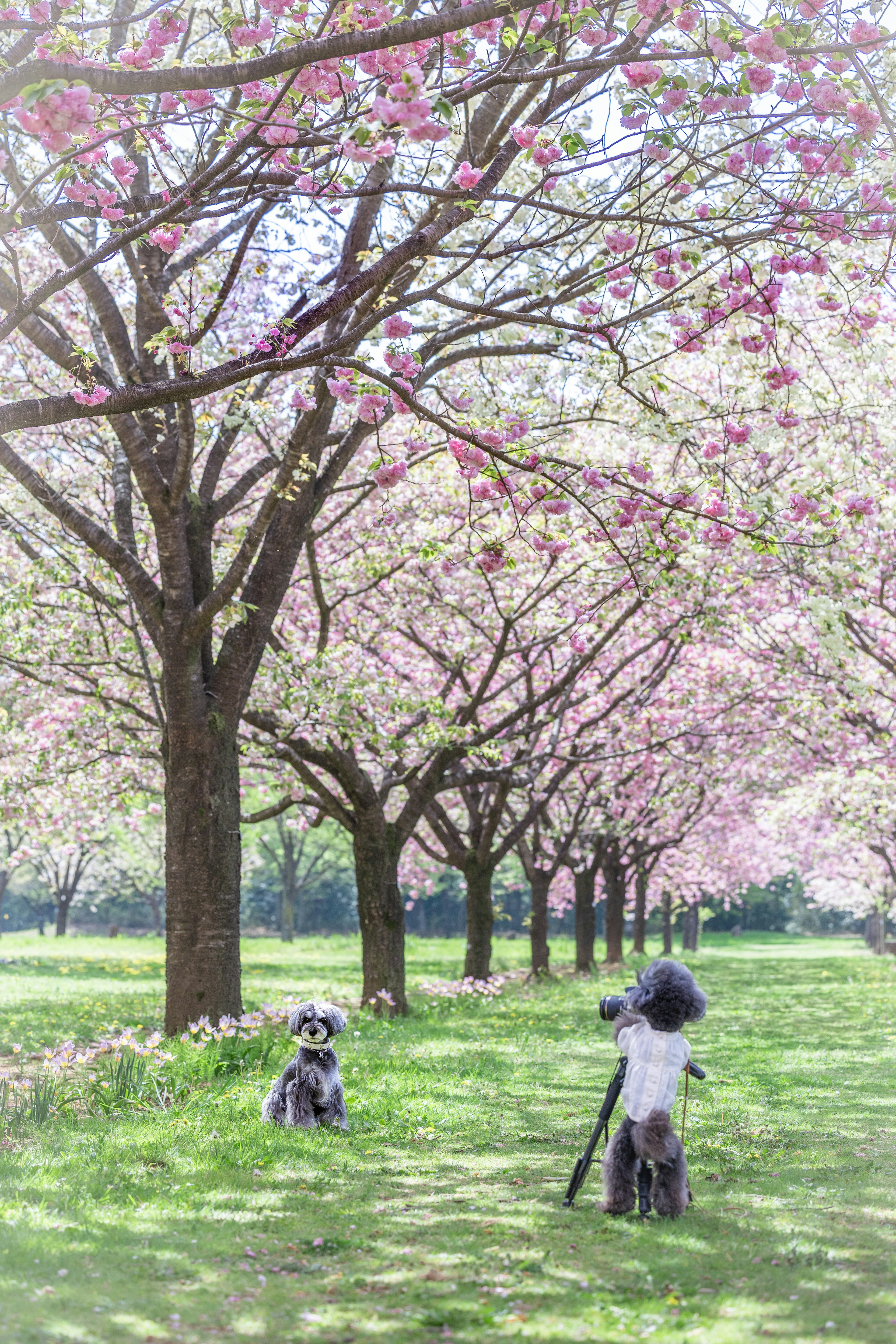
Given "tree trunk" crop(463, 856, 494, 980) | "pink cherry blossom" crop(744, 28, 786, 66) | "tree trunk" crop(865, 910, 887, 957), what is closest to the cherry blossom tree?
"pink cherry blossom" crop(744, 28, 786, 66)

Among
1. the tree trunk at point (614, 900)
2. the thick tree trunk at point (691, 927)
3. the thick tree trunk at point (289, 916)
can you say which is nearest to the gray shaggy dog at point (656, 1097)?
the tree trunk at point (614, 900)

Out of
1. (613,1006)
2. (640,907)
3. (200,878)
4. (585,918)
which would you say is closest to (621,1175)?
(613,1006)

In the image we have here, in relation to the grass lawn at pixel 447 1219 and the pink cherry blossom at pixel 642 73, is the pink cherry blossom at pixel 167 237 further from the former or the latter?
the grass lawn at pixel 447 1219

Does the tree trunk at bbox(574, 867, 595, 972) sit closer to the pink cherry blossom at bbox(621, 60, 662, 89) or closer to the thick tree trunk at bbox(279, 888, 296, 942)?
the pink cherry blossom at bbox(621, 60, 662, 89)

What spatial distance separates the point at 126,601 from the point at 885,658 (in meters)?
9.72

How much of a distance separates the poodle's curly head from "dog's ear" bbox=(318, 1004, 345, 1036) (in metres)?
2.34

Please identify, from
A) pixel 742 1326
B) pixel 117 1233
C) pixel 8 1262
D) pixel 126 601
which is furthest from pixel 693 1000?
pixel 126 601

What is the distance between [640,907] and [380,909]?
24109mm

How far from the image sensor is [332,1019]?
7148 millimetres

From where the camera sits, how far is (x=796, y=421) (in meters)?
7.91

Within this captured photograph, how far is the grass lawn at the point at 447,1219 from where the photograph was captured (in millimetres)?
3979

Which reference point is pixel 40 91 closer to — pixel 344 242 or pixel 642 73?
pixel 642 73

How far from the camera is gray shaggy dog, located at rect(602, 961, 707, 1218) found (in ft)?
17.3

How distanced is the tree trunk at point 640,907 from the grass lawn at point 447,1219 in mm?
24060
